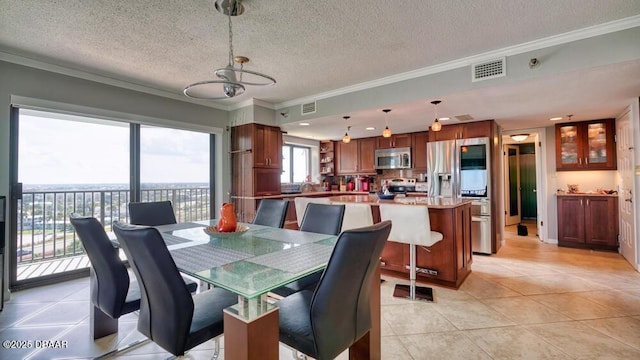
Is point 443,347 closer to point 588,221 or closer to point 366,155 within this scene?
point 588,221

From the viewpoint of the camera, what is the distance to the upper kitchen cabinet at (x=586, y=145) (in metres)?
→ 4.50

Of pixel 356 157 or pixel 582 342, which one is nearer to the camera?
pixel 582 342

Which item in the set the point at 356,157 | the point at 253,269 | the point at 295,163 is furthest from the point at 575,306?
the point at 295,163

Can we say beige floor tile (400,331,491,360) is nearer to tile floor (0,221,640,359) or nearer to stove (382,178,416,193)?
tile floor (0,221,640,359)

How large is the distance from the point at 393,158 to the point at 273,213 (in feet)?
12.9

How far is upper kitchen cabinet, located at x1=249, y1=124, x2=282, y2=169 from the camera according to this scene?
15.5ft

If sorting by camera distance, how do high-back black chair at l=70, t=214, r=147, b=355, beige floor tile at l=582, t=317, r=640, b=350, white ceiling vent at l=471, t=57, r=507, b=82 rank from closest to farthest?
high-back black chair at l=70, t=214, r=147, b=355
beige floor tile at l=582, t=317, r=640, b=350
white ceiling vent at l=471, t=57, r=507, b=82

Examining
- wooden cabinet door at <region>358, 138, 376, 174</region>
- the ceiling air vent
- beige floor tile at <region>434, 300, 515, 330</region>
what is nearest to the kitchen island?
beige floor tile at <region>434, 300, 515, 330</region>

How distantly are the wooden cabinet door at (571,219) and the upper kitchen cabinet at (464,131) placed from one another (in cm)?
182

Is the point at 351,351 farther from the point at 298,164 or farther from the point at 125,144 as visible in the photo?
the point at 298,164

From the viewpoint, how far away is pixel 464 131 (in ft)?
15.5

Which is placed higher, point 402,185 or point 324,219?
point 402,185

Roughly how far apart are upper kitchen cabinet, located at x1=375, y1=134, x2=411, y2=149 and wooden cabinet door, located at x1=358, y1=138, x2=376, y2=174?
14cm

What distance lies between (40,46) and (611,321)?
5.55m
